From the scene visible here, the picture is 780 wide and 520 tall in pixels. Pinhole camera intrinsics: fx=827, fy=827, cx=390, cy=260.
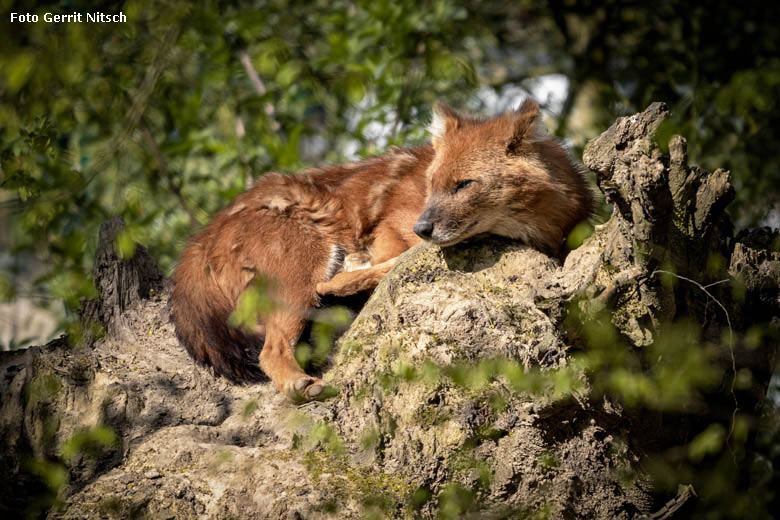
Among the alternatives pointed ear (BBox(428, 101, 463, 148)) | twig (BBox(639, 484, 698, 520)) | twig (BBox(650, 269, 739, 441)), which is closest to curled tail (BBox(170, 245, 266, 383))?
pointed ear (BBox(428, 101, 463, 148))

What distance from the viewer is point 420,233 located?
496 centimetres

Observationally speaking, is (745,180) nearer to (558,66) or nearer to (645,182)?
(558,66)

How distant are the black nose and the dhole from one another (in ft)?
0.06

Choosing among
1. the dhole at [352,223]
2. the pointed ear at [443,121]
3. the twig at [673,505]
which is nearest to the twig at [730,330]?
the twig at [673,505]

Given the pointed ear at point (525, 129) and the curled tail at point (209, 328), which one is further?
the pointed ear at point (525, 129)

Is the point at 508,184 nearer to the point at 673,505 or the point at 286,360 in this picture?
the point at 286,360

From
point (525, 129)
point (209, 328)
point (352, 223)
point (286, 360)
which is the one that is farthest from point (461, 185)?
point (209, 328)

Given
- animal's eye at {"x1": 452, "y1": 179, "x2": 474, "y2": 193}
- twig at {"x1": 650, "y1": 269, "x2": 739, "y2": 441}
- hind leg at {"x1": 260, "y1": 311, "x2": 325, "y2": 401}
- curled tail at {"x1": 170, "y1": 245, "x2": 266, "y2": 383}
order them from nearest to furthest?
twig at {"x1": 650, "y1": 269, "x2": 739, "y2": 441}
hind leg at {"x1": 260, "y1": 311, "x2": 325, "y2": 401}
curled tail at {"x1": 170, "y1": 245, "x2": 266, "y2": 383}
animal's eye at {"x1": 452, "y1": 179, "x2": 474, "y2": 193}

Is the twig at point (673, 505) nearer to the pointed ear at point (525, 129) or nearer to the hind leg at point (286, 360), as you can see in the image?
the hind leg at point (286, 360)

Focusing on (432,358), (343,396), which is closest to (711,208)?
(432,358)

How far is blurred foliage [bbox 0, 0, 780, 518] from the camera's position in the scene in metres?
4.00

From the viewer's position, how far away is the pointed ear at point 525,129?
18.1 feet

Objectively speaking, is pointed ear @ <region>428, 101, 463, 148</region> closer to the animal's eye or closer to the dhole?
the dhole

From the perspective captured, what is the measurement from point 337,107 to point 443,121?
5629mm
